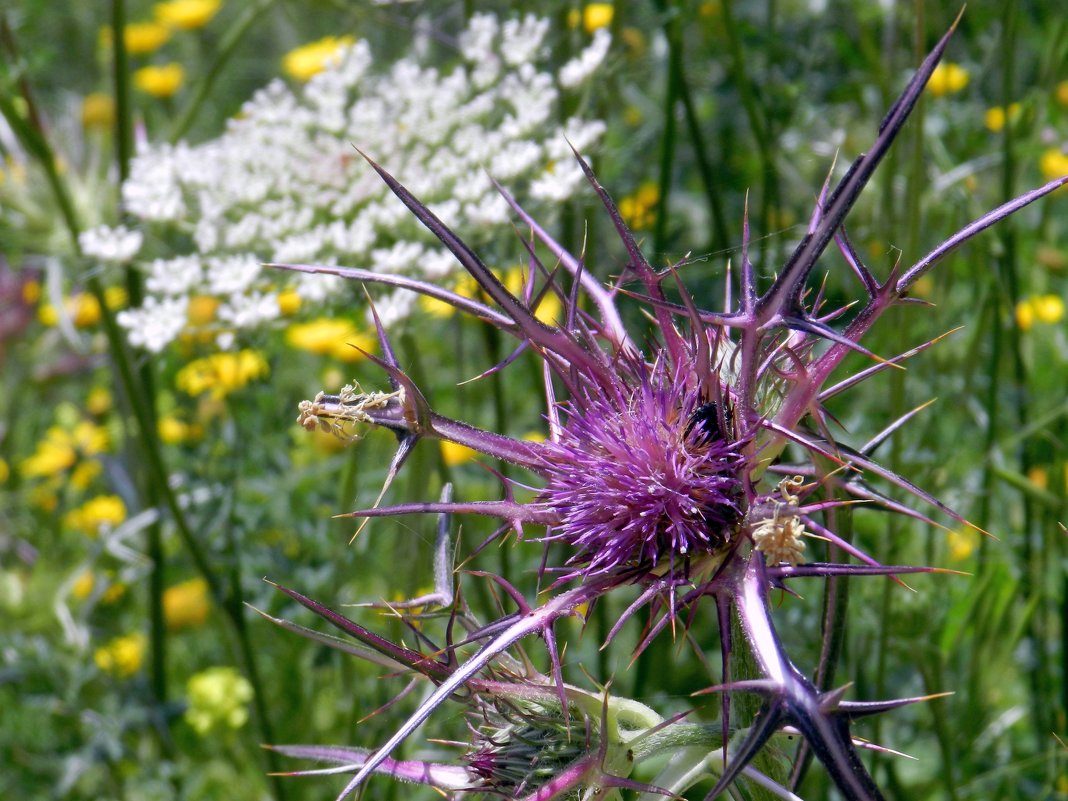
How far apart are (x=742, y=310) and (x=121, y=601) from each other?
7.30 ft

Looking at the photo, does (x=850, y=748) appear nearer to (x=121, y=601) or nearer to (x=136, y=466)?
(x=136, y=466)

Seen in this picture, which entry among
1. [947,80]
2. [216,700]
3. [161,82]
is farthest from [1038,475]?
[161,82]

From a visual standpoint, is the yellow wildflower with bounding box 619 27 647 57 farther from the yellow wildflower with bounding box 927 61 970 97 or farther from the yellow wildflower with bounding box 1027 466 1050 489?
the yellow wildflower with bounding box 1027 466 1050 489

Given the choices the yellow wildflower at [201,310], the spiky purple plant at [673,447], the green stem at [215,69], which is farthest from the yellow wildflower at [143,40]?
the spiky purple plant at [673,447]

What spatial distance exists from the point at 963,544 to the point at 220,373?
1.33m

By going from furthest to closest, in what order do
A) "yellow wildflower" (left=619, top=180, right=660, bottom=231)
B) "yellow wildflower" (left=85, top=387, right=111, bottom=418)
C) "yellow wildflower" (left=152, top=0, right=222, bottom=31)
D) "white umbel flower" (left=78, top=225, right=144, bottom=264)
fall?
"yellow wildflower" (left=152, top=0, right=222, bottom=31) < "yellow wildflower" (left=85, top=387, right=111, bottom=418) < "yellow wildflower" (left=619, top=180, right=660, bottom=231) < "white umbel flower" (left=78, top=225, right=144, bottom=264)

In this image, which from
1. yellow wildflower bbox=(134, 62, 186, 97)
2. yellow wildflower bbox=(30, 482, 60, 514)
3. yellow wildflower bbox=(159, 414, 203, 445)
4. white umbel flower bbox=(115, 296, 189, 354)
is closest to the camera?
white umbel flower bbox=(115, 296, 189, 354)

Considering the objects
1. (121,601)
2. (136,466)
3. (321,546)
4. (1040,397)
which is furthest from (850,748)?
(121,601)

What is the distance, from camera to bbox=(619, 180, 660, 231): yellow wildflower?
203 cm

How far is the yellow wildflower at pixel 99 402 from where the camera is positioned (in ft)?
10.2

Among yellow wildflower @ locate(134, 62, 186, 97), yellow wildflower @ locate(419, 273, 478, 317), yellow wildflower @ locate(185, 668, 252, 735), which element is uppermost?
yellow wildflower @ locate(134, 62, 186, 97)

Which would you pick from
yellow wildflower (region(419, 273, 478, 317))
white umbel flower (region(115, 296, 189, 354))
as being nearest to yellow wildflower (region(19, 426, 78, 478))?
white umbel flower (region(115, 296, 189, 354))

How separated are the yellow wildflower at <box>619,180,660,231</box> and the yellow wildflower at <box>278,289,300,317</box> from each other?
60cm

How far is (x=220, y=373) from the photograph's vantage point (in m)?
2.08
